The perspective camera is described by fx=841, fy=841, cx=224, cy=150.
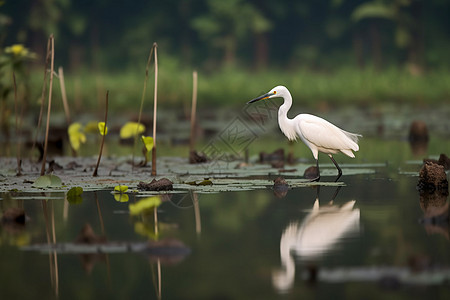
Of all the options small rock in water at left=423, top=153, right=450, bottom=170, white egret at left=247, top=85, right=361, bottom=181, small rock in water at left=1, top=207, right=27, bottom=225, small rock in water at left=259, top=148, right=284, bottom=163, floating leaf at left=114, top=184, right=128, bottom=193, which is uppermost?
white egret at left=247, top=85, right=361, bottom=181

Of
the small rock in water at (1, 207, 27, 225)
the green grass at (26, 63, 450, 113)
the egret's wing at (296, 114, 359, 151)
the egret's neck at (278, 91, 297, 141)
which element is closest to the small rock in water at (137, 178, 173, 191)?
the small rock in water at (1, 207, 27, 225)

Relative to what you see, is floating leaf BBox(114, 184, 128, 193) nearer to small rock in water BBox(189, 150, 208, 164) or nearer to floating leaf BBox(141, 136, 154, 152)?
floating leaf BBox(141, 136, 154, 152)

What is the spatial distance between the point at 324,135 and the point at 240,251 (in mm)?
4578

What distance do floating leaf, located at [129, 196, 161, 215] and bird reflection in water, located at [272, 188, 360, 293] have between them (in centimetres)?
142

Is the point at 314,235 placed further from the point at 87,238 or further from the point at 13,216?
the point at 13,216

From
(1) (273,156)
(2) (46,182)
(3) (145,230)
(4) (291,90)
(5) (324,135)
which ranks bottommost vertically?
(3) (145,230)

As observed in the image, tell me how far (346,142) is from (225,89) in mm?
17568

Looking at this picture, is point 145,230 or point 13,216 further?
point 13,216

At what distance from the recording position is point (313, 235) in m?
6.29

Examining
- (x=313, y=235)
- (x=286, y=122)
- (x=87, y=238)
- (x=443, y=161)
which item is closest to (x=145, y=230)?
(x=87, y=238)

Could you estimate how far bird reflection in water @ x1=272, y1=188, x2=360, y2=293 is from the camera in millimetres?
5086

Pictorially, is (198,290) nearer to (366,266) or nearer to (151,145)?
(366,266)

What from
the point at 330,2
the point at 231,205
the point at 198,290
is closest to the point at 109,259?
the point at 198,290

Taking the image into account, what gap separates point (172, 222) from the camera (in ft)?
22.8
